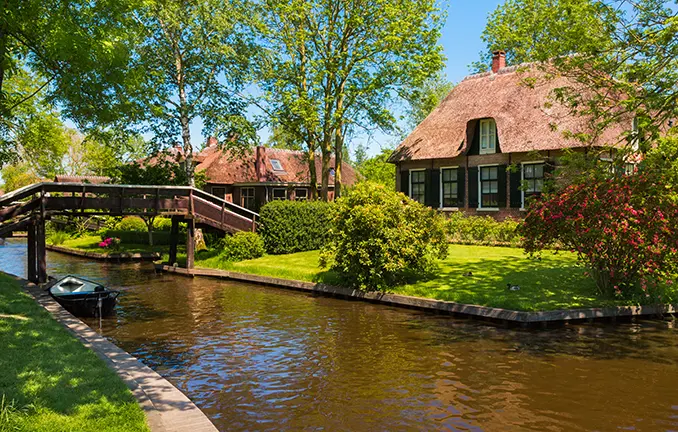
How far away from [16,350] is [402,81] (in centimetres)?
2558

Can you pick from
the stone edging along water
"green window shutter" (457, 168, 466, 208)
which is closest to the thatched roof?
"green window shutter" (457, 168, 466, 208)

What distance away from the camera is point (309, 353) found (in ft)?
37.1

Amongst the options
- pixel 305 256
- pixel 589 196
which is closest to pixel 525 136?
pixel 305 256

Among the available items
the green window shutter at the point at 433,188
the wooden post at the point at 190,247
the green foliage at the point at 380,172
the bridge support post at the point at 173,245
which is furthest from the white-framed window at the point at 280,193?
the wooden post at the point at 190,247

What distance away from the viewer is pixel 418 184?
3381 cm

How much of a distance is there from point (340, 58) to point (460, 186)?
372 inches

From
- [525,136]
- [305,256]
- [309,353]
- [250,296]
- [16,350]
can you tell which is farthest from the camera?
[525,136]

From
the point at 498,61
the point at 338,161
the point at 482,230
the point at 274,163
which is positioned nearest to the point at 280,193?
the point at 274,163

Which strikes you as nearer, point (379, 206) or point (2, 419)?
point (2, 419)

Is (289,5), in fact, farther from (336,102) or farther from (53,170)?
(53,170)

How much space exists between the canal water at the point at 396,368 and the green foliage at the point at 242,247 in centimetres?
813

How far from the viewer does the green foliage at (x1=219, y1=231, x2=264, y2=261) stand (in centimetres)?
2442

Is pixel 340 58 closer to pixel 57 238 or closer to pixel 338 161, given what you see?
pixel 338 161

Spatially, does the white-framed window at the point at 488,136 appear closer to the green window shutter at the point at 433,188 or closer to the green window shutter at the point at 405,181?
the green window shutter at the point at 433,188
